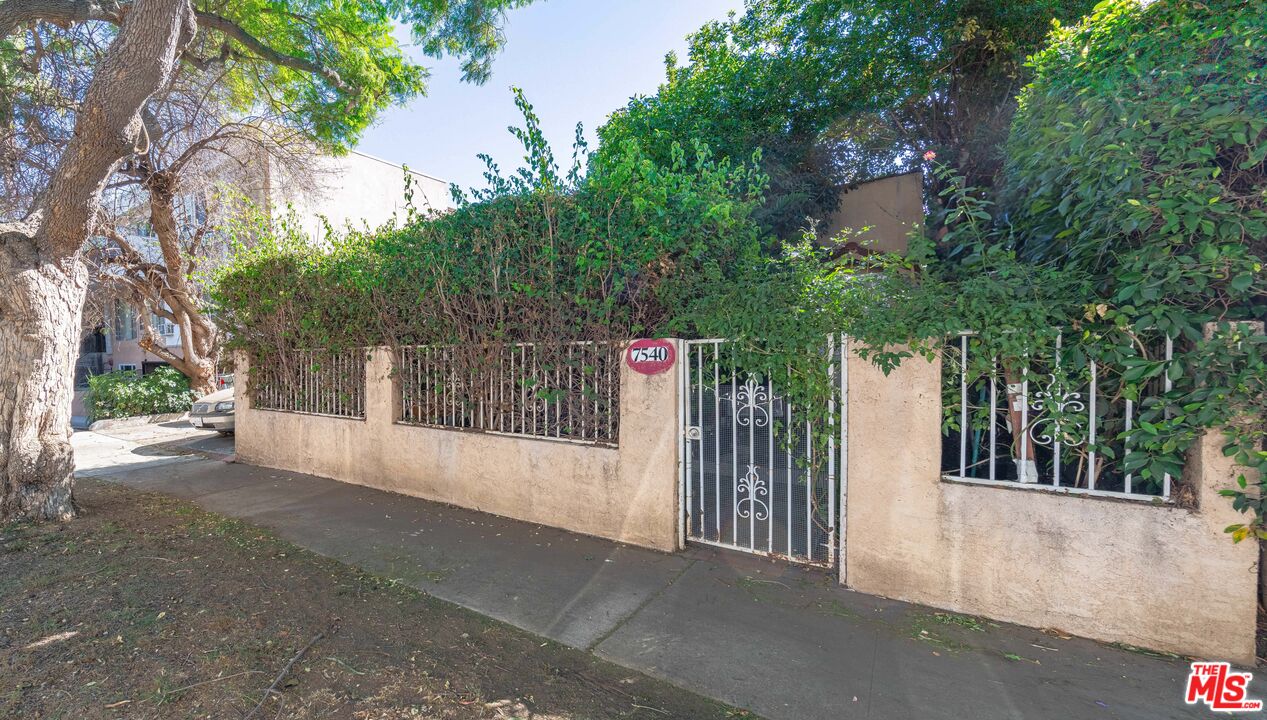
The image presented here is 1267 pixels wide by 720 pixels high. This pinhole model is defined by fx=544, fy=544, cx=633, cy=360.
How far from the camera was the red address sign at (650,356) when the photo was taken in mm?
4387

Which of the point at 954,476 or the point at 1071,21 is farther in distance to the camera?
the point at 1071,21

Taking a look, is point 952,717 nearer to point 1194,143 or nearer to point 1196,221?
point 1196,221

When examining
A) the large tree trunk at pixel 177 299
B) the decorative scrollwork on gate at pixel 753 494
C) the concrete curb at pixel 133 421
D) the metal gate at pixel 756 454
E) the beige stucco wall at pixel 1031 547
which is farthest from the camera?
the concrete curb at pixel 133 421

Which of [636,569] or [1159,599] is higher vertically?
[1159,599]

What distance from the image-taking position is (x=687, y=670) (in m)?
2.96

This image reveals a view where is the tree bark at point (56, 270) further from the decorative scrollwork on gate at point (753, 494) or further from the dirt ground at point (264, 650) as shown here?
the decorative scrollwork on gate at point (753, 494)

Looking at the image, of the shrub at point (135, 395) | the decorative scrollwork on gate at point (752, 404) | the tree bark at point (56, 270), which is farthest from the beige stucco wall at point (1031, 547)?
the shrub at point (135, 395)

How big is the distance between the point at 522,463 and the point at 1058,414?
4.22 meters

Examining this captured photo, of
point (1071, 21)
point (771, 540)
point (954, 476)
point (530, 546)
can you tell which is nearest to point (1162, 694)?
point (954, 476)

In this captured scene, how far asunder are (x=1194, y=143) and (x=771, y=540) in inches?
132

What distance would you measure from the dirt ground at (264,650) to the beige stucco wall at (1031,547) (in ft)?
5.50

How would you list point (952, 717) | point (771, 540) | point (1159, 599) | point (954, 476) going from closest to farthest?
point (952, 717) < point (1159, 599) < point (954, 476) < point (771, 540)

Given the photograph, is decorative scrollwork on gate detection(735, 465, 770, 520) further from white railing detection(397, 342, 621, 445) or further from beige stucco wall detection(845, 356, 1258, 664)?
white railing detection(397, 342, 621, 445)

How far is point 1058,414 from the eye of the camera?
309 cm
